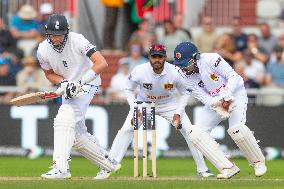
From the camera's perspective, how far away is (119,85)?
71.2ft

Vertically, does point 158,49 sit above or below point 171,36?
above

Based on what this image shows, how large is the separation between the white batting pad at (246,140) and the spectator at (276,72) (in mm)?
6675

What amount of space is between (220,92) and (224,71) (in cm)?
26

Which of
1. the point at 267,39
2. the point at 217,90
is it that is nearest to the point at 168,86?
the point at 217,90

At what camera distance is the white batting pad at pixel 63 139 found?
14250 millimetres

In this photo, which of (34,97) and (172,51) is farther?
(172,51)

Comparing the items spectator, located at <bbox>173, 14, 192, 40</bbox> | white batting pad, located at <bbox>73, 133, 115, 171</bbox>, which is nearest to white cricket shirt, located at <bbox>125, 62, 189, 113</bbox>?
white batting pad, located at <bbox>73, 133, 115, 171</bbox>

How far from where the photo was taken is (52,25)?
14344mm

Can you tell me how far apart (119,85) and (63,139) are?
24.6ft

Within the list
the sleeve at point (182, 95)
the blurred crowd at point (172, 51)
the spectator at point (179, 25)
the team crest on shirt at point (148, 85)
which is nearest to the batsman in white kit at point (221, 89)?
the sleeve at point (182, 95)

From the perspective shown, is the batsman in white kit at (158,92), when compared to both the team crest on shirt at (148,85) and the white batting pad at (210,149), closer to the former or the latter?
the team crest on shirt at (148,85)

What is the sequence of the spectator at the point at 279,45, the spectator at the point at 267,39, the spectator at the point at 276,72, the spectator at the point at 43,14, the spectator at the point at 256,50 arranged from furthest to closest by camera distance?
the spectator at the point at 43,14, the spectator at the point at 267,39, the spectator at the point at 256,50, the spectator at the point at 279,45, the spectator at the point at 276,72

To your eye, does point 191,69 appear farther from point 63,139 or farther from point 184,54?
point 63,139

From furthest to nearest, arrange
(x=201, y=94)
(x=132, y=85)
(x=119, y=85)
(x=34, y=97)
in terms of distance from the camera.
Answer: (x=119, y=85) → (x=132, y=85) → (x=201, y=94) → (x=34, y=97)
